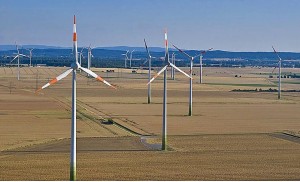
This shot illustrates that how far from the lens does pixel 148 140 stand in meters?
38.2

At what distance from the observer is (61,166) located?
2792 cm

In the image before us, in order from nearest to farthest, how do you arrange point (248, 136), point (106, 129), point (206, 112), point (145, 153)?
point (145, 153) < point (248, 136) < point (106, 129) < point (206, 112)

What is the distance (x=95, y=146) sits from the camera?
116ft

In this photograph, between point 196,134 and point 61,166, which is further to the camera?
point 196,134

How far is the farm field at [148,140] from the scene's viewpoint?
87.4 feet

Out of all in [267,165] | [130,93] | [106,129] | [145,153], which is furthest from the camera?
[130,93]

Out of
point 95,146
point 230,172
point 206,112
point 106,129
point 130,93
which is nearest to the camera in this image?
point 230,172

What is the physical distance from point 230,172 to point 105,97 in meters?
47.9

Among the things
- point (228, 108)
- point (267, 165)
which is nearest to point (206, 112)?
point (228, 108)

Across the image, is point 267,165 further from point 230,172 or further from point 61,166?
point 61,166

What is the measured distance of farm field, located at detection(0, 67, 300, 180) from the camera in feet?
87.4

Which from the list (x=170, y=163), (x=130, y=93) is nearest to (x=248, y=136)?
(x=170, y=163)

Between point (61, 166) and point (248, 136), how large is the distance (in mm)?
16066

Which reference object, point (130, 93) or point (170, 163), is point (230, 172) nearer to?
point (170, 163)
